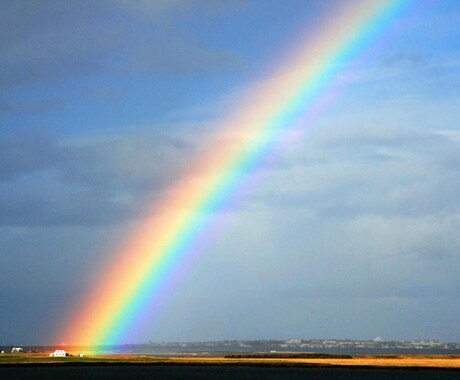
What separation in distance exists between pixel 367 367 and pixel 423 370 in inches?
438

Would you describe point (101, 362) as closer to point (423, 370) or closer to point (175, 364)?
point (175, 364)

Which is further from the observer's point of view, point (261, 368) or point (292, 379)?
point (261, 368)

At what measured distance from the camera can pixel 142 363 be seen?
163 meters

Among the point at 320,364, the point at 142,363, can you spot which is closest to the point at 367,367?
the point at 320,364

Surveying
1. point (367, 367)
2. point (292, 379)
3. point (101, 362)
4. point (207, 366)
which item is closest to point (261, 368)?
→ point (207, 366)

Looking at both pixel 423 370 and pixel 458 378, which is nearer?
pixel 458 378

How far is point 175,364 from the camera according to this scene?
162875 mm

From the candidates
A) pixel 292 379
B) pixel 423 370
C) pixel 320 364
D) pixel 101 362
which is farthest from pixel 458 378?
pixel 101 362

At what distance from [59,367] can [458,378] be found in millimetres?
82833

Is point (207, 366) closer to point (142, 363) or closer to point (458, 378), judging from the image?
point (142, 363)

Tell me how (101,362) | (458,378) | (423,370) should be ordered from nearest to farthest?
(458,378) < (423,370) < (101,362)

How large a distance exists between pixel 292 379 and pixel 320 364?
45982 millimetres

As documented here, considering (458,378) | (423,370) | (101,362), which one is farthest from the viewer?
(101,362)

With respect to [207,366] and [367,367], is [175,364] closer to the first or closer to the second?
[207,366]
